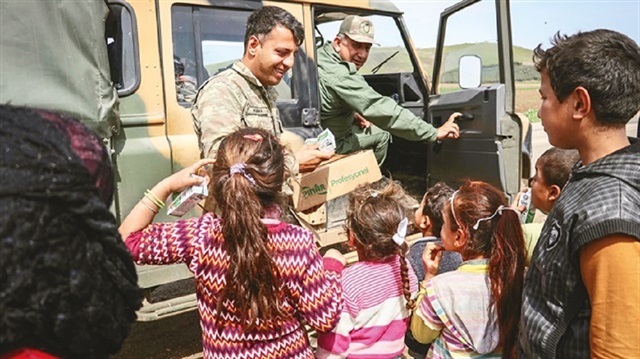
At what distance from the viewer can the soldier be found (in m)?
→ 2.37

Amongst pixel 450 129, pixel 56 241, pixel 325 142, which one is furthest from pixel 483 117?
pixel 56 241

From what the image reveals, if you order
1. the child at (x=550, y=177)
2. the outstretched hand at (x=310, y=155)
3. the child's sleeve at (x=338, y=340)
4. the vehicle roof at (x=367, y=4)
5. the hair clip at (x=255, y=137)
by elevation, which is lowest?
the child's sleeve at (x=338, y=340)

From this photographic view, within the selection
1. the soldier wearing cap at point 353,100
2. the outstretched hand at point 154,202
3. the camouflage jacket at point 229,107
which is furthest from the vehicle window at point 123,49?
the soldier wearing cap at point 353,100

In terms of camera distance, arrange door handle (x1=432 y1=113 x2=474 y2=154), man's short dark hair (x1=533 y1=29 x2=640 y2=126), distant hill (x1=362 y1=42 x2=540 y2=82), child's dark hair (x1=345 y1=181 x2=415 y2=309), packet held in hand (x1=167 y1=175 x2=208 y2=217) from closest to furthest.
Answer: man's short dark hair (x1=533 y1=29 x2=640 y2=126)
packet held in hand (x1=167 y1=175 x2=208 y2=217)
child's dark hair (x1=345 y1=181 x2=415 y2=309)
distant hill (x1=362 y1=42 x2=540 y2=82)
door handle (x1=432 y1=113 x2=474 y2=154)

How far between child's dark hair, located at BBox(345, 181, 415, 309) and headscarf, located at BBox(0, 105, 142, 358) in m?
1.21

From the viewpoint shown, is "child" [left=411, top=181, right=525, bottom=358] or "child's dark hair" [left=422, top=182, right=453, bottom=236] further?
"child's dark hair" [left=422, top=182, right=453, bottom=236]

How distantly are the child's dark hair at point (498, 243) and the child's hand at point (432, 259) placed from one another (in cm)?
14

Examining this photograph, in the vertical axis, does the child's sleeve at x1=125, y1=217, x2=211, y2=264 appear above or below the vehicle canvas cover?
below

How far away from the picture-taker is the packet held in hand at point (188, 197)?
166cm

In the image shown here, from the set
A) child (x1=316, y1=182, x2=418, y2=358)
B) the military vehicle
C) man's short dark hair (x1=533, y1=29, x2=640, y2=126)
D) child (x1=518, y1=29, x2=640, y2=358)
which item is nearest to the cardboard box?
the military vehicle

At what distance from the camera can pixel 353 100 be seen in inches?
138

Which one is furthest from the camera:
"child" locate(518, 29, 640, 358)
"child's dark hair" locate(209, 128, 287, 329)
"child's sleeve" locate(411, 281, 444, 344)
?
"child's sleeve" locate(411, 281, 444, 344)

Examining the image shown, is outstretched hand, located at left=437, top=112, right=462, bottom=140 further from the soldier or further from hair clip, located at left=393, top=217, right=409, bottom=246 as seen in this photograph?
hair clip, located at left=393, top=217, right=409, bottom=246

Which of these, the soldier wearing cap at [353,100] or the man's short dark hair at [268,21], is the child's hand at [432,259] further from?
the soldier wearing cap at [353,100]
